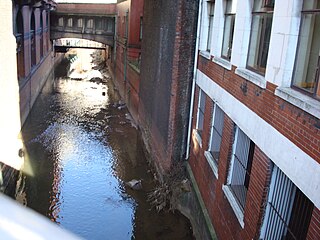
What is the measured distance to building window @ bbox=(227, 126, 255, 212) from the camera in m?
6.40

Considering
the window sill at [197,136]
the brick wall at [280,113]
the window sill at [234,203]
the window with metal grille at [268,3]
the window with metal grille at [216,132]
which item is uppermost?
the window with metal grille at [268,3]

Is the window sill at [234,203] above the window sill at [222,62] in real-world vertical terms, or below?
below

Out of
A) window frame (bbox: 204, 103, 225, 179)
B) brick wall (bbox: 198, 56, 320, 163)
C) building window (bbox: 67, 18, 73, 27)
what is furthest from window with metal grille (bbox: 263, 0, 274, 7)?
building window (bbox: 67, 18, 73, 27)

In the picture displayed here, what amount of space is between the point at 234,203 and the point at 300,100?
289 centimetres

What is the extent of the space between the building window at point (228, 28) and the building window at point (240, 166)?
192 cm

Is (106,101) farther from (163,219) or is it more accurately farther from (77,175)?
(163,219)

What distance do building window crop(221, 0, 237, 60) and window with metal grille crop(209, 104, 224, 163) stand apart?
1.25 meters

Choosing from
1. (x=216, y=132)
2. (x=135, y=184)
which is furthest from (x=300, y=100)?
(x=135, y=184)

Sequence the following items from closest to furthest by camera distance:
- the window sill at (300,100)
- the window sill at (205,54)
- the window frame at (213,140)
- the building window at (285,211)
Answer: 1. the window sill at (300,100)
2. the building window at (285,211)
3. the window frame at (213,140)
4. the window sill at (205,54)

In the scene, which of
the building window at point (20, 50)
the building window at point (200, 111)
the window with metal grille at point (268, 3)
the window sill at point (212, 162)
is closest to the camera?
the window with metal grille at point (268, 3)

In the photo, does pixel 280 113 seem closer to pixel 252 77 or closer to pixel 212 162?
pixel 252 77

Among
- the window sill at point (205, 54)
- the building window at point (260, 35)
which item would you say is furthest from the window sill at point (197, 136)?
the building window at point (260, 35)

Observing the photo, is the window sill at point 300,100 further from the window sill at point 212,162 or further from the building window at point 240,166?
the window sill at point 212,162

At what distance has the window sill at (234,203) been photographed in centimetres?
603
